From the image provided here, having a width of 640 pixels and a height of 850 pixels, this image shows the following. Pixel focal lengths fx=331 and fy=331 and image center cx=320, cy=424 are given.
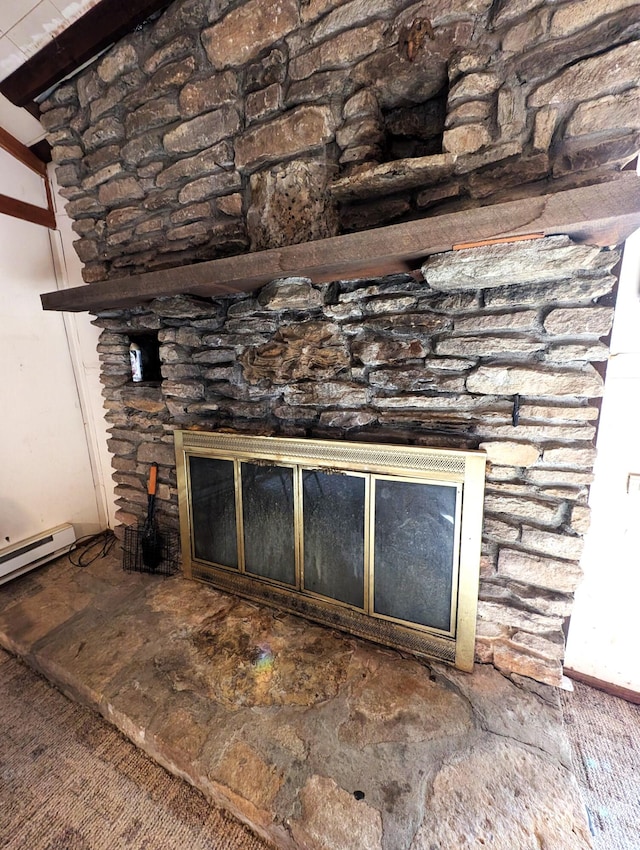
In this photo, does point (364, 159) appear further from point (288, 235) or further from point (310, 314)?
point (310, 314)

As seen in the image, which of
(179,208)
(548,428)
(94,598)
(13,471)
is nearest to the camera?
(548,428)

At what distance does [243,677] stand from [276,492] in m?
0.75

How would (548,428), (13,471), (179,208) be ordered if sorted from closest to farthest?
(548,428) → (179,208) → (13,471)

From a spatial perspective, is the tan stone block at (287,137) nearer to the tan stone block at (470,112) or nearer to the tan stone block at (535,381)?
the tan stone block at (470,112)

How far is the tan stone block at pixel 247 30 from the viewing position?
120cm

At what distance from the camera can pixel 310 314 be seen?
1.39 meters

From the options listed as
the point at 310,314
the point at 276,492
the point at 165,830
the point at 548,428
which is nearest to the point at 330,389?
the point at 310,314

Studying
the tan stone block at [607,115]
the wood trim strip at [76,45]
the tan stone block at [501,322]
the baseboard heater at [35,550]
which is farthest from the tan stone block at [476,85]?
the baseboard heater at [35,550]

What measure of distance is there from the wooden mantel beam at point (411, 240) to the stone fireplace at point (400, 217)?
0.5 inches

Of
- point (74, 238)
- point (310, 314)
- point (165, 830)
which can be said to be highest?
point (74, 238)

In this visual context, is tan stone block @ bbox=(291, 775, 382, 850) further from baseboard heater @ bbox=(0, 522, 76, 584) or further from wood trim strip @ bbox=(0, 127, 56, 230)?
wood trim strip @ bbox=(0, 127, 56, 230)

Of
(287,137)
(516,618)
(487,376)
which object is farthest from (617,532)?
(287,137)

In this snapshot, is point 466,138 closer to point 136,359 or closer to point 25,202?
point 136,359

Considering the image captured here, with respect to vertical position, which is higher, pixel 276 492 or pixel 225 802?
pixel 276 492
